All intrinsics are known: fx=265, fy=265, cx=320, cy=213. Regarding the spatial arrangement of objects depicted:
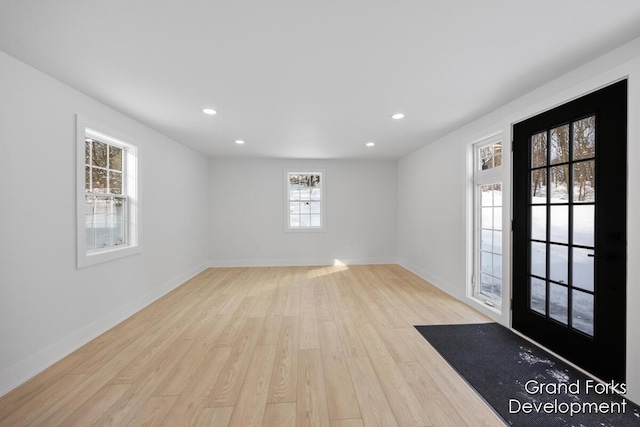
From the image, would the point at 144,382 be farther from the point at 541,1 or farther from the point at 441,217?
the point at 441,217

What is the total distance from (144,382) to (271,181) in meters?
4.46

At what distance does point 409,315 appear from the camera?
318 cm

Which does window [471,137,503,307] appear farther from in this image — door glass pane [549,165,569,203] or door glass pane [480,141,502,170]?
door glass pane [549,165,569,203]

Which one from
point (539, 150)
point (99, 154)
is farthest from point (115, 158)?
point (539, 150)

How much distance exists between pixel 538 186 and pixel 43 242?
4.33 m

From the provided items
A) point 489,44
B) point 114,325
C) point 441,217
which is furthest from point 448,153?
point 114,325

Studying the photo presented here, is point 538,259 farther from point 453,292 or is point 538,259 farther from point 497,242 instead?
point 453,292

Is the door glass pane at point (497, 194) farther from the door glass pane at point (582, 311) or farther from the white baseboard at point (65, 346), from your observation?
the white baseboard at point (65, 346)

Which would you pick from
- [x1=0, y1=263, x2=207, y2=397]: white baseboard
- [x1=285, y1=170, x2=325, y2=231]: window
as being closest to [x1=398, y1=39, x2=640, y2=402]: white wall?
[x1=285, y1=170, x2=325, y2=231]: window

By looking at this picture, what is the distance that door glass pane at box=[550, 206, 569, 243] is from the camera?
2.23m

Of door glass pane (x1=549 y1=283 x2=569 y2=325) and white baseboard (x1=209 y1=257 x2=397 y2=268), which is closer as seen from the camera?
door glass pane (x1=549 y1=283 x2=569 y2=325)

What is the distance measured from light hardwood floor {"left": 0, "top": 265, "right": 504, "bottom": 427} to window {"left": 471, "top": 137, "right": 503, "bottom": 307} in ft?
1.24

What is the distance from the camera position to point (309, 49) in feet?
6.18

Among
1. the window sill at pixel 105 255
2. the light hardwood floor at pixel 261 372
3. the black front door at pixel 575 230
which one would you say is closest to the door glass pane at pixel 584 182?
the black front door at pixel 575 230
